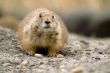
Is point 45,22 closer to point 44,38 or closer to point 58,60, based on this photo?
point 44,38

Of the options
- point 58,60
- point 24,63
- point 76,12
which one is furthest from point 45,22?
point 76,12

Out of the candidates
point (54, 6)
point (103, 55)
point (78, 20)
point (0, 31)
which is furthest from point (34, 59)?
point (54, 6)

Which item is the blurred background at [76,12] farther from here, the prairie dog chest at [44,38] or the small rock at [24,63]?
the small rock at [24,63]

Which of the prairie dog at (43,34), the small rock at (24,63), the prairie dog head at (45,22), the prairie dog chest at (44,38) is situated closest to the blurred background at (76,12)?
the prairie dog at (43,34)

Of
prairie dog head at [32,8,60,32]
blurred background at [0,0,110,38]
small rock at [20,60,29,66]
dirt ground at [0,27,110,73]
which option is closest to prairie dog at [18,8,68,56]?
prairie dog head at [32,8,60,32]

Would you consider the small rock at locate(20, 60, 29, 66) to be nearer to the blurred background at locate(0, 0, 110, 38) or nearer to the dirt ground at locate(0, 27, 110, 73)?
the dirt ground at locate(0, 27, 110, 73)
